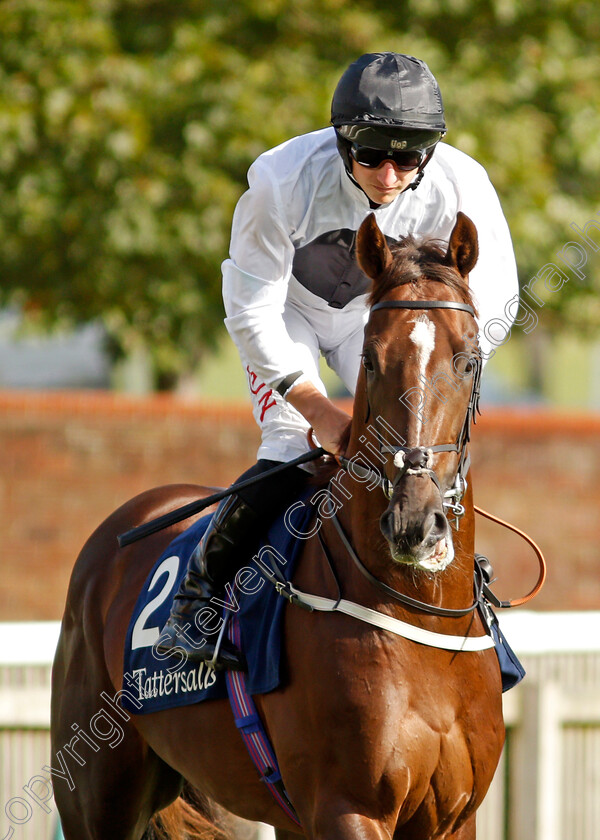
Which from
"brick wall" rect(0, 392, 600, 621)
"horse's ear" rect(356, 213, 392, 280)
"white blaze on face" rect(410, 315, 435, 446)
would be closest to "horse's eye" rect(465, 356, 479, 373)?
"white blaze on face" rect(410, 315, 435, 446)

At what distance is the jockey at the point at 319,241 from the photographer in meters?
3.17

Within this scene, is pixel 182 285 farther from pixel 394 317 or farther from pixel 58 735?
pixel 394 317

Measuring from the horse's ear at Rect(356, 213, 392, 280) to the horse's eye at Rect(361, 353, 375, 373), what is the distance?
25cm

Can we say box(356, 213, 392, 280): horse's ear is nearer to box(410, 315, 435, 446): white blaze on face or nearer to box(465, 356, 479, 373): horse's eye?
box(410, 315, 435, 446): white blaze on face

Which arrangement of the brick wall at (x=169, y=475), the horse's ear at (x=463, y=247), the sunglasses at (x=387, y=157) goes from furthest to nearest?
the brick wall at (x=169, y=475) → the sunglasses at (x=387, y=157) → the horse's ear at (x=463, y=247)

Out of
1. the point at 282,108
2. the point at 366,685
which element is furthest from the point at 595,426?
the point at 366,685

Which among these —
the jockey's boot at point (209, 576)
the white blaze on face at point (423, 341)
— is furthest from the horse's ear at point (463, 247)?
the jockey's boot at point (209, 576)

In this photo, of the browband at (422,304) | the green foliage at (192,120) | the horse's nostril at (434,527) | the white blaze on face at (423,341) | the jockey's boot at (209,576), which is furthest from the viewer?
the green foliage at (192,120)

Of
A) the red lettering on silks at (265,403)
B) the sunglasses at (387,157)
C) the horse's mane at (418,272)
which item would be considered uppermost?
the sunglasses at (387,157)

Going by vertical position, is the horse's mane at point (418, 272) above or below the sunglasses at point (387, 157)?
below

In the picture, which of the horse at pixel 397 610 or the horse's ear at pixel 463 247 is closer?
the horse at pixel 397 610

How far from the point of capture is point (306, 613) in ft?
9.93

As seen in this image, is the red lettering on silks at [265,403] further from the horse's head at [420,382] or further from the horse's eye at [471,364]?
the horse's eye at [471,364]

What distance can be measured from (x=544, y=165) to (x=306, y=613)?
868 cm
